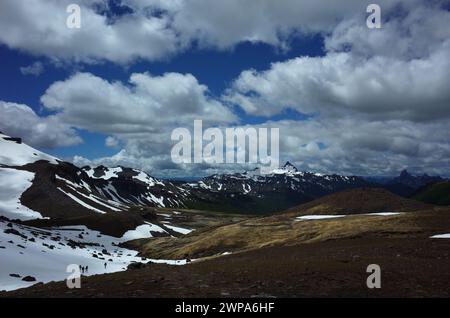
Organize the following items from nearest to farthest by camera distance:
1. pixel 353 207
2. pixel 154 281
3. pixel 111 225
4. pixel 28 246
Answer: pixel 154 281 < pixel 28 246 < pixel 353 207 < pixel 111 225

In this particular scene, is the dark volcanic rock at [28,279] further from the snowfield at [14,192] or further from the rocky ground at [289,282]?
the snowfield at [14,192]

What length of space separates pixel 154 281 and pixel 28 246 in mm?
38037

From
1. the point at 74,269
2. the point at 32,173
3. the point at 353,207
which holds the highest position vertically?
the point at 32,173

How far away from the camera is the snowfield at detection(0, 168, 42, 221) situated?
12850 centimetres

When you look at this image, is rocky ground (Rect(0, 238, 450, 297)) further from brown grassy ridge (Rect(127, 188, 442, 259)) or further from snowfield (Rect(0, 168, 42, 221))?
snowfield (Rect(0, 168, 42, 221))

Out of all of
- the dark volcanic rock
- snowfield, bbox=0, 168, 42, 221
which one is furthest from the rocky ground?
snowfield, bbox=0, 168, 42, 221

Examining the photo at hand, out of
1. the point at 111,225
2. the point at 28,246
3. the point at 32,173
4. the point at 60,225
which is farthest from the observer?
the point at 32,173

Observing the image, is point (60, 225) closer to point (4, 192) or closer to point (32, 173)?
point (4, 192)

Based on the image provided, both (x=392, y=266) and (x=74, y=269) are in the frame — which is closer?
(x=392, y=266)

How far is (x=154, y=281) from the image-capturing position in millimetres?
23516

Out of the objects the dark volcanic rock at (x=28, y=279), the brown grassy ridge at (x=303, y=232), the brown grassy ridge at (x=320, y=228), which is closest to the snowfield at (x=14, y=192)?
the brown grassy ridge at (x=320, y=228)

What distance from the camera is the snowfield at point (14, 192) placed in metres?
128

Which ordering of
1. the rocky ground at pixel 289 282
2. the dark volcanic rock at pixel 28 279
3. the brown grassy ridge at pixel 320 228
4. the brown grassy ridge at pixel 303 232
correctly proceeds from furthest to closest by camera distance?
the brown grassy ridge at pixel 320 228, the brown grassy ridge at pixel 303 232, the dark volcanic rock at pixel 28 279, the rocky ground at pixel 289 282
